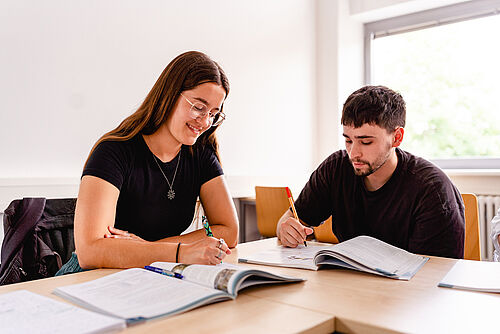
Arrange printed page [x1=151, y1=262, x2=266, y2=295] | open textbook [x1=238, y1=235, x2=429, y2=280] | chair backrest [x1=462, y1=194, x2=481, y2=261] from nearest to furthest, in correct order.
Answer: printed page [x1=151, y1=262, x2=266, y2=295] → open textbook [x1=238, y1=235, x2=429, y2=280] → chair backrest [x1=462, y1=194, x2=481, y2=261]

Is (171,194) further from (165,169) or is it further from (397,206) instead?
(397,206)

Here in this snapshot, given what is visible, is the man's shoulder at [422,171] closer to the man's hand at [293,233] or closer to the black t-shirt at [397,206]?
the black t-shirt at [397,206]

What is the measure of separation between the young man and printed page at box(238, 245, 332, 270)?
0.05 metres

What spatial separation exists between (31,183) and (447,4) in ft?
10.7

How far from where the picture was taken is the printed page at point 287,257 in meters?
1.16

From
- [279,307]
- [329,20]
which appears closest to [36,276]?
[279,307]

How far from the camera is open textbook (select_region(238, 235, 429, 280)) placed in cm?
108

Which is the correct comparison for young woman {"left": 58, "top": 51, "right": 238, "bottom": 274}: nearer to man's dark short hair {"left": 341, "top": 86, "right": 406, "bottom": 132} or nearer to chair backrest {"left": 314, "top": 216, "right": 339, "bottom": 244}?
man's dark short hair {"left": 341, "top": 86, "right": 406, "bottom": 132}

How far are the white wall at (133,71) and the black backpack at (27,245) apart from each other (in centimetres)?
77

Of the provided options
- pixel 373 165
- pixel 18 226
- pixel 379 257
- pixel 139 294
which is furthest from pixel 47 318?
pixel 373 165

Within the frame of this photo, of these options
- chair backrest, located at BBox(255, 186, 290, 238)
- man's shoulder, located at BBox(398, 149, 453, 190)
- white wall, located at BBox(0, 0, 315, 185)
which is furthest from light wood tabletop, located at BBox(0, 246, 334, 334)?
chair backrest, located at BBox(255, 186, 290, 238)

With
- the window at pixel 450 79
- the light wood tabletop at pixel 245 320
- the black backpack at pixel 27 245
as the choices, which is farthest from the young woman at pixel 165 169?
the window at pixel 450 79

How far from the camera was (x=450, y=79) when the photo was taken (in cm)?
364

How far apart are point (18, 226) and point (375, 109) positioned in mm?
1287
